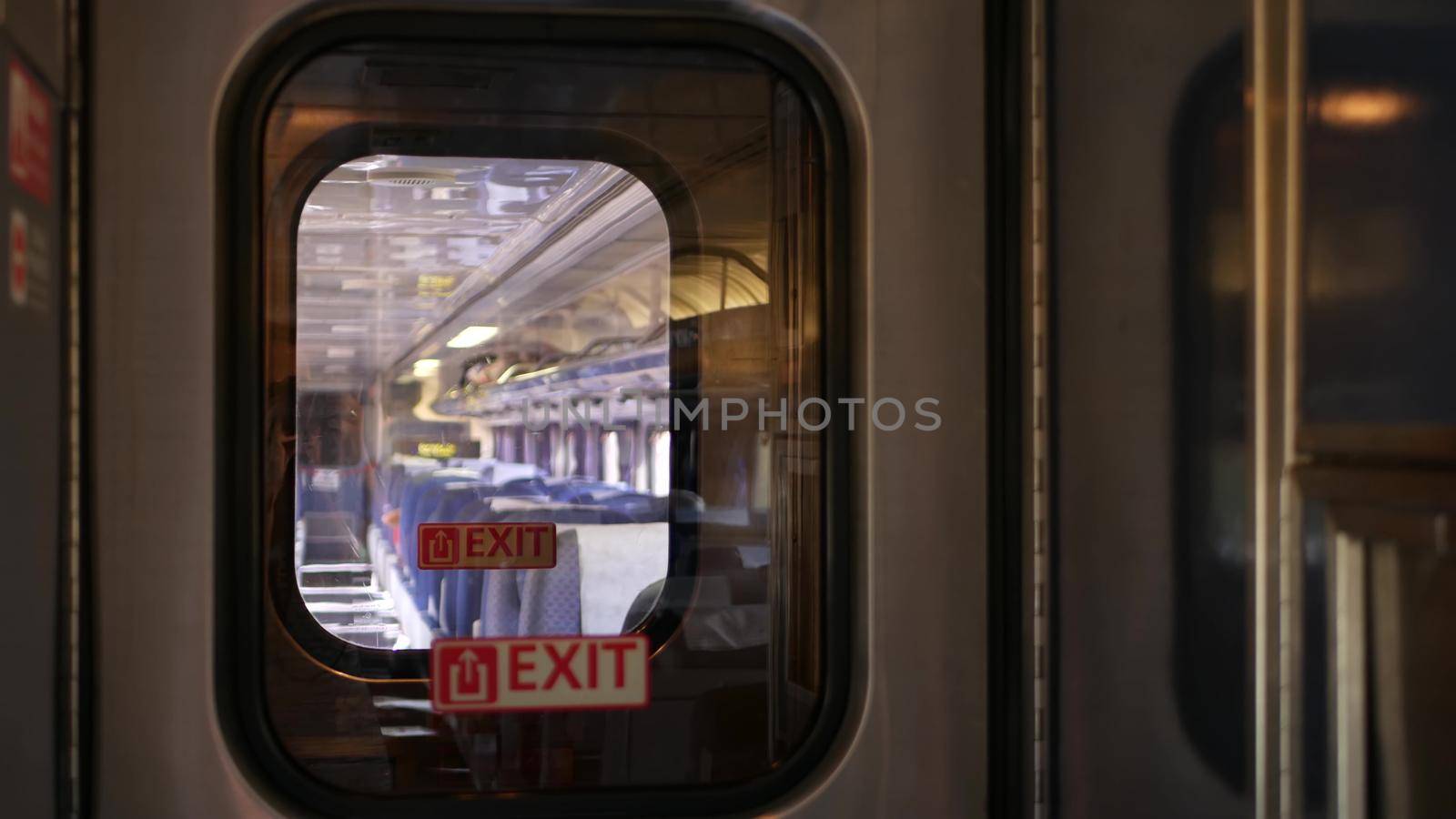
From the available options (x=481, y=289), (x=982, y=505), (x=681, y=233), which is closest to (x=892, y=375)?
(x=982, y=505)

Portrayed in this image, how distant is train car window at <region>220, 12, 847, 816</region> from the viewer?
1.68m

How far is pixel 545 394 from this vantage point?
5.64ft

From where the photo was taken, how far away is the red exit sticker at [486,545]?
5.53 feet

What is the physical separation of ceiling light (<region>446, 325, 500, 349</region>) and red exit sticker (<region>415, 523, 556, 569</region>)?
228mm

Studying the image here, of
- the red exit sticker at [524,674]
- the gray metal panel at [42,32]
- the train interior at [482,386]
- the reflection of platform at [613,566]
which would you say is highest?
the gray metal panel at [42,32]

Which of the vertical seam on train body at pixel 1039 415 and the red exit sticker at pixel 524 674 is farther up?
the vertical seam on train body at pixel 1039 415

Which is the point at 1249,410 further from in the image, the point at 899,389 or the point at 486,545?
the point at 486,545

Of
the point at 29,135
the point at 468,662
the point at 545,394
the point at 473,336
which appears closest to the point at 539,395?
the point at 545,394

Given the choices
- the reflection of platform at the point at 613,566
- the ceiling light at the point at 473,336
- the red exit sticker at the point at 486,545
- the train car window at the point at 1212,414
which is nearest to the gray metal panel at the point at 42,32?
the ceiling light at the point at 473,336

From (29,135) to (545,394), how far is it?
2.12ft

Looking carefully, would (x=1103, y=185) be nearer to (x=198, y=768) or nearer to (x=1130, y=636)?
(x=1130, y=636)

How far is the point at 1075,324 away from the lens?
1702 mm

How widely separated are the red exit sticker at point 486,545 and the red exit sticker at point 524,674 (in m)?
0.10

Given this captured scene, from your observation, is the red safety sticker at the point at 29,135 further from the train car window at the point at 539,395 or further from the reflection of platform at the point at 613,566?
the reflection of platform at the point at 613,566
